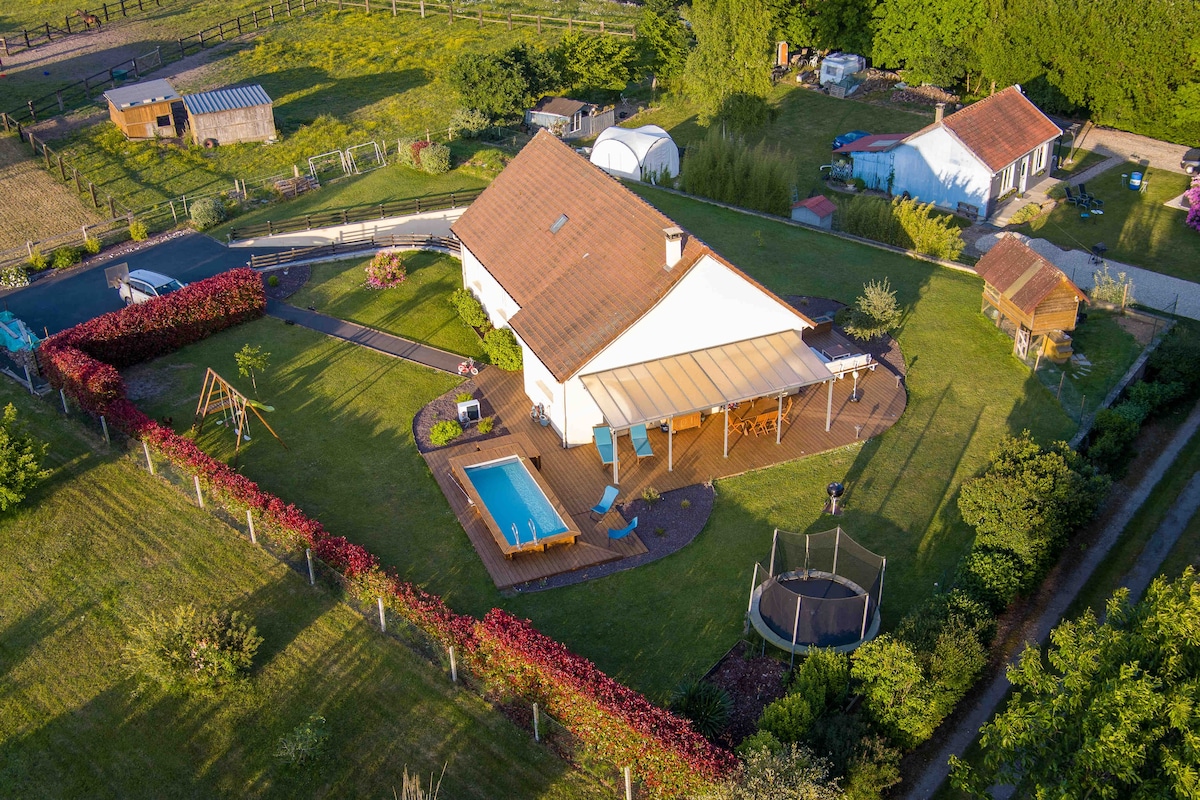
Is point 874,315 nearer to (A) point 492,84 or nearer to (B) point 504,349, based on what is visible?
(B) point 504,349

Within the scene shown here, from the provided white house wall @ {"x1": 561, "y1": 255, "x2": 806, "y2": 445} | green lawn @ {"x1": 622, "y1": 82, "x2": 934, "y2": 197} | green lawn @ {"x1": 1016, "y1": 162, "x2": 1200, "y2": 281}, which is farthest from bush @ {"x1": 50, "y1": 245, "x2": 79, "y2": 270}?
green lawn @ {"x1": 1016, "y1": 162, "x2": 1200, "y2": 281}

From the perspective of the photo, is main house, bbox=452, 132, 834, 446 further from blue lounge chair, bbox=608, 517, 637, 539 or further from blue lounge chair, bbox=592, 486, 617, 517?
blue lounge chair, bbox=608, 517, 637, 539

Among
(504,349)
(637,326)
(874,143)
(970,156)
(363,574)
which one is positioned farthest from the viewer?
(874,143)

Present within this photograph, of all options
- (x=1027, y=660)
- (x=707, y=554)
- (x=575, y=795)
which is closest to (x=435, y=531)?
(x=707, y=554)

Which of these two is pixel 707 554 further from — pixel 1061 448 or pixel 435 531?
pixel 1061 448

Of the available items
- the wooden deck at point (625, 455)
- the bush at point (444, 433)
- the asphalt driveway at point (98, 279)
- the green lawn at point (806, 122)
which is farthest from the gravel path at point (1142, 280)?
the asphalt driveway at point (98, 279)

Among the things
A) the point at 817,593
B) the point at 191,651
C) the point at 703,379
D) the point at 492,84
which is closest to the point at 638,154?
the point at 492,84
